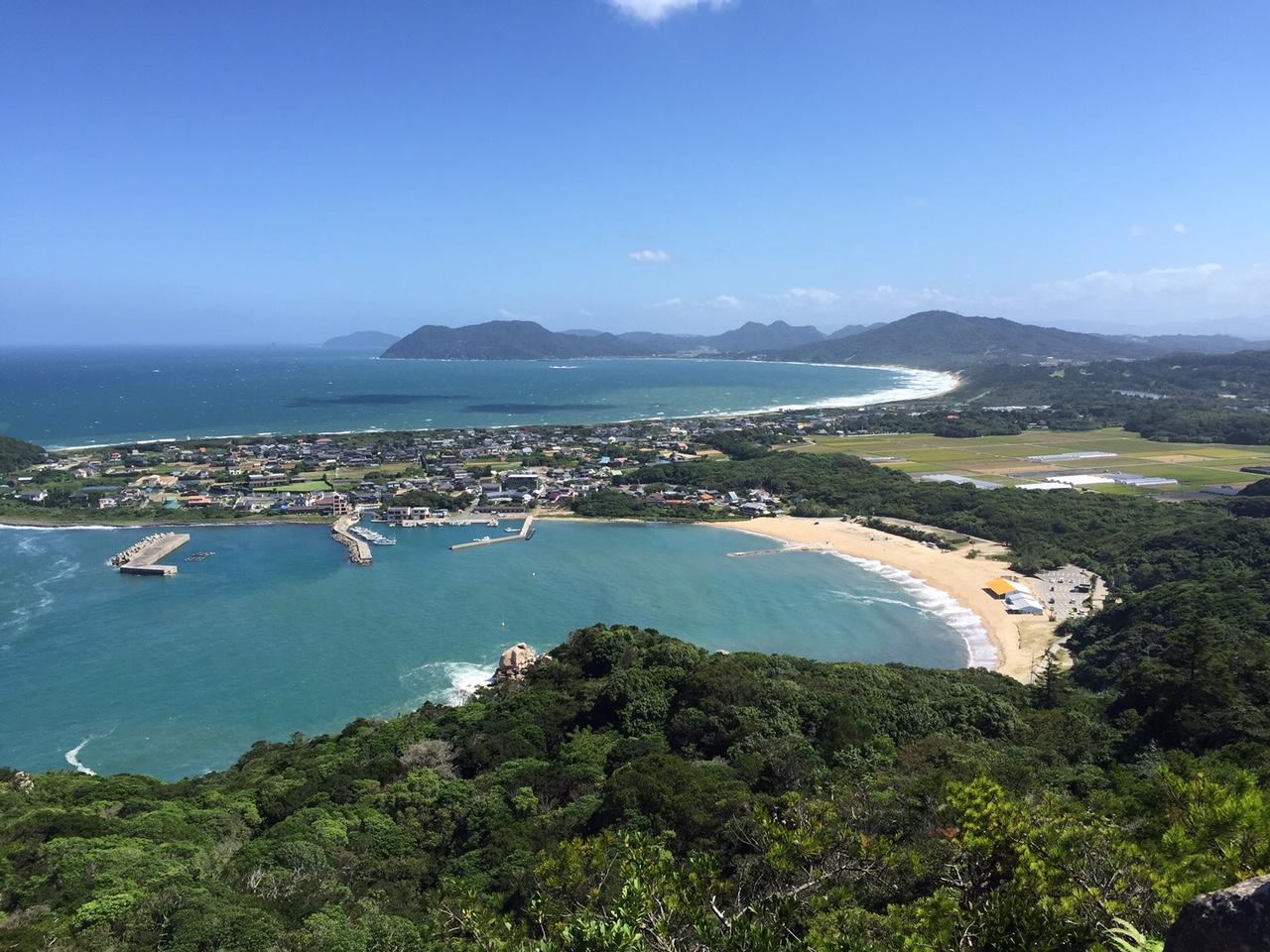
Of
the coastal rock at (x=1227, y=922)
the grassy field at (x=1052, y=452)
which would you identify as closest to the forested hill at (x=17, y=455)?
the grassy field at (x=1052, y=452)

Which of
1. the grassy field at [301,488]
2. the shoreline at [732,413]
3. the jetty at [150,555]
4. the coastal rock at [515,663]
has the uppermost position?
the shoreline at [732,413]

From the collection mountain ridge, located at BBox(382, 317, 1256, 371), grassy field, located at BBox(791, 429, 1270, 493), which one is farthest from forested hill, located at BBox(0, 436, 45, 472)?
mountain ridge, located at BBox(382, 317, 1256, 371)

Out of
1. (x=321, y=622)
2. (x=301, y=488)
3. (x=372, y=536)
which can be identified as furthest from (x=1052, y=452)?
(x=321, y=622)

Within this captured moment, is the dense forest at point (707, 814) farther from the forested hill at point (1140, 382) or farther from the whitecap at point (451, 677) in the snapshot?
the forested hill at point (1140, 382)

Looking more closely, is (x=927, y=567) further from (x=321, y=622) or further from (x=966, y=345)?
(x=966, y=345)

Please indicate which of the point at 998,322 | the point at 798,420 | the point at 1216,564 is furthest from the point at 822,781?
the point at 998,322

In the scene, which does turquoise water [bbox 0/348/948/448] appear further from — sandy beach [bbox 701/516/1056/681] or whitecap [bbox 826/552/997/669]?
whitecap [bbox 826/552/997/669]
